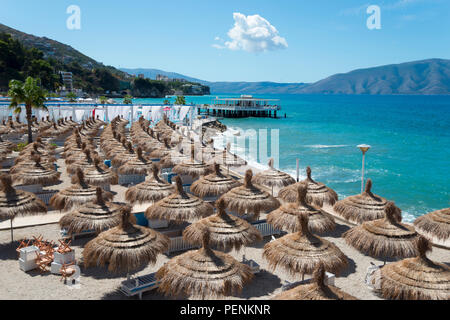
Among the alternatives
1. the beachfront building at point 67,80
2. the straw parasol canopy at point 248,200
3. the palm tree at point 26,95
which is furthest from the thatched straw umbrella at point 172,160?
the beachfront building at point 67,80

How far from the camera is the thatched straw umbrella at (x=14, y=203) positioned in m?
11.0

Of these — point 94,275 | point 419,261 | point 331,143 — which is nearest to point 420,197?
point 419,261

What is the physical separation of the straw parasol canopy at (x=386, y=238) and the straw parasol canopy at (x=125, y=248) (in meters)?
5.21

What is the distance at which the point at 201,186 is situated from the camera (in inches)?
565

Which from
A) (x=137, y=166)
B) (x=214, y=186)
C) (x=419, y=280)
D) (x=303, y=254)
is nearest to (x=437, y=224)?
(x=419, y=280)

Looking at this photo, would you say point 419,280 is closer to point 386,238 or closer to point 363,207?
point 386,238

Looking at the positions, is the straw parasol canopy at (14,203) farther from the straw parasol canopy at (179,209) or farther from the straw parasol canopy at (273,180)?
the straw parasol canopy at (273,180)

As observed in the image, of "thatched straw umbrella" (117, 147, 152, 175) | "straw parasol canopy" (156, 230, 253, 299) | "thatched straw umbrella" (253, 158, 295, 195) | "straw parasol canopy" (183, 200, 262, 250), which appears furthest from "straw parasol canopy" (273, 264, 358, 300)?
"thatched straw umbrella" (117, 147, 152, 175)

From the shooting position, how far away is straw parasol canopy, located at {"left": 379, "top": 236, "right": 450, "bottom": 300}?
22.1 feet

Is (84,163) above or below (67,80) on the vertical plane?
below

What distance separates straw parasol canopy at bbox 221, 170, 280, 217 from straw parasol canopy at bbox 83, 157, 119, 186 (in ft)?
19.9

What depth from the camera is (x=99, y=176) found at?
51.4ft

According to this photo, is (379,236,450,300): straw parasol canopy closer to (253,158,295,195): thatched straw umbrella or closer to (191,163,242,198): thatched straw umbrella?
(191,163,242,198): thatched straw umbrella

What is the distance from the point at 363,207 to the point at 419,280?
5.12 m
